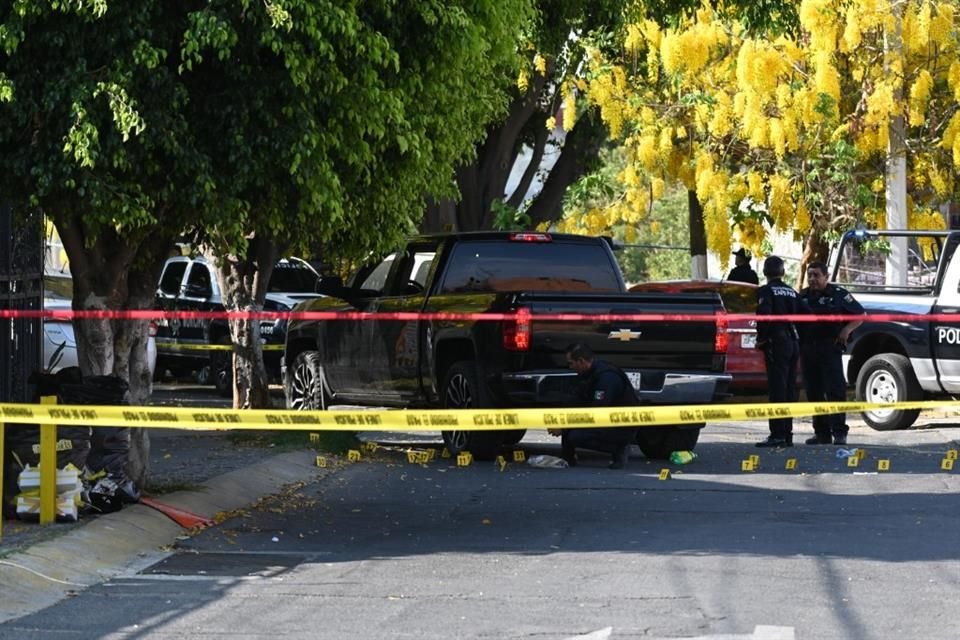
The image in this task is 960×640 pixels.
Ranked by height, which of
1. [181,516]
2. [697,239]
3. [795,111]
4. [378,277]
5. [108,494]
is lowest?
[181,516]

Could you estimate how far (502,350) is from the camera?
1501cm

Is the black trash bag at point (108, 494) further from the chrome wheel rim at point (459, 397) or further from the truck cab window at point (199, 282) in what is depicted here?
the truck cab window at point (199, 282)

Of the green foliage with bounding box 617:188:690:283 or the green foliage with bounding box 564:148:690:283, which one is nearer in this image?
the green foliage with bounding box 564:148:690:283

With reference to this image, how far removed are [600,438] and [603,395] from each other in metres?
0.56

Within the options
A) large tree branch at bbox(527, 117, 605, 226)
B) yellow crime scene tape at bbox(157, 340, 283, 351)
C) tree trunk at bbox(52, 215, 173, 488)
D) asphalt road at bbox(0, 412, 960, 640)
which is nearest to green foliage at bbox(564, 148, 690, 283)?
large tree branch at bbox(527, 117, 605, 226)

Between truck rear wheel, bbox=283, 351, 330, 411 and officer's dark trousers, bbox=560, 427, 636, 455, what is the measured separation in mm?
3729

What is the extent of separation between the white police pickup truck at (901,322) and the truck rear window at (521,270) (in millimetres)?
3561

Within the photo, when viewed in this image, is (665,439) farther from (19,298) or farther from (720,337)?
(19,298)

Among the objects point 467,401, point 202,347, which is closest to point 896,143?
point 202,347

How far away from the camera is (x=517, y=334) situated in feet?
48.8

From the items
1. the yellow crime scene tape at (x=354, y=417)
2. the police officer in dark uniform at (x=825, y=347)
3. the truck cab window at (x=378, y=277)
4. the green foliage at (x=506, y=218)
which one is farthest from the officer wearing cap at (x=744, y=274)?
the yellow crime scene tape at (x=354, y=417)

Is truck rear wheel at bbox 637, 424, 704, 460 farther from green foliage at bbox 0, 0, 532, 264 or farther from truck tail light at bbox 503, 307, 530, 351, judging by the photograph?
green foliage at bbox 0, 0, 532, 264

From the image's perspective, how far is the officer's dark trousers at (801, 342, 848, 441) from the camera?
17.1 m

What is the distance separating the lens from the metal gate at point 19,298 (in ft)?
47.6
